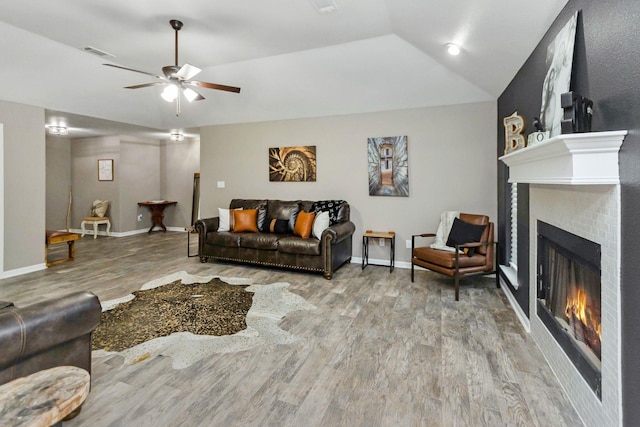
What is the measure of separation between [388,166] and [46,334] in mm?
4405

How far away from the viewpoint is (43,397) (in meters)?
1.15

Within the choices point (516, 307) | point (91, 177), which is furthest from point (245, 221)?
point (91, 177)

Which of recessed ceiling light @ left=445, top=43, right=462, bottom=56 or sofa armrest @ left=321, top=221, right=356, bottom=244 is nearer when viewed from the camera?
recessed ceiling light @ left=445, top=43, right=462, bottom=56

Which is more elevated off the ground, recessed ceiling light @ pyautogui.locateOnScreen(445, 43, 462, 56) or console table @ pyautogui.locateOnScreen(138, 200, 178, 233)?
recessed ceiling light @ pyautogui.locateOnScreen(445, 43, 462, 56)

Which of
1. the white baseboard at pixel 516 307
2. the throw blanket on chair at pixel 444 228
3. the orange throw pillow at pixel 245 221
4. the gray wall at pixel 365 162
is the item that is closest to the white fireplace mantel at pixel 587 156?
the white baseboard at pixel 516 307

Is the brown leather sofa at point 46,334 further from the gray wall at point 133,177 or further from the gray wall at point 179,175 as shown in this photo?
the gray wall at point 179,175

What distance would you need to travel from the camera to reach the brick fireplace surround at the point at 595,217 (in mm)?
1436

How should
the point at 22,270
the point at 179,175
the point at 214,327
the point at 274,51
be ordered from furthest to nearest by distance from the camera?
the point at 179,175 → the point at 22,270 → the point at 274,51 → the point at 214,327

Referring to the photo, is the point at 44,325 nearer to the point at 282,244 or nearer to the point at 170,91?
the point at 170,91

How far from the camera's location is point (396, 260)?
507 centimetres

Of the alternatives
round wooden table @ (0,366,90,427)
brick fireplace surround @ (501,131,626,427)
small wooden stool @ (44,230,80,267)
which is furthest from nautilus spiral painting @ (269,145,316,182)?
round wooden table @ (0,366,90,427)

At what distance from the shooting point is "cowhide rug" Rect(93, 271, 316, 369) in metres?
2.49

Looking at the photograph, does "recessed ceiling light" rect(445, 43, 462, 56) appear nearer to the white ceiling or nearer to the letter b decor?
the white ceiling

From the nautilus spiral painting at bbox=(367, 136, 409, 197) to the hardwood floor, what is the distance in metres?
1.89
